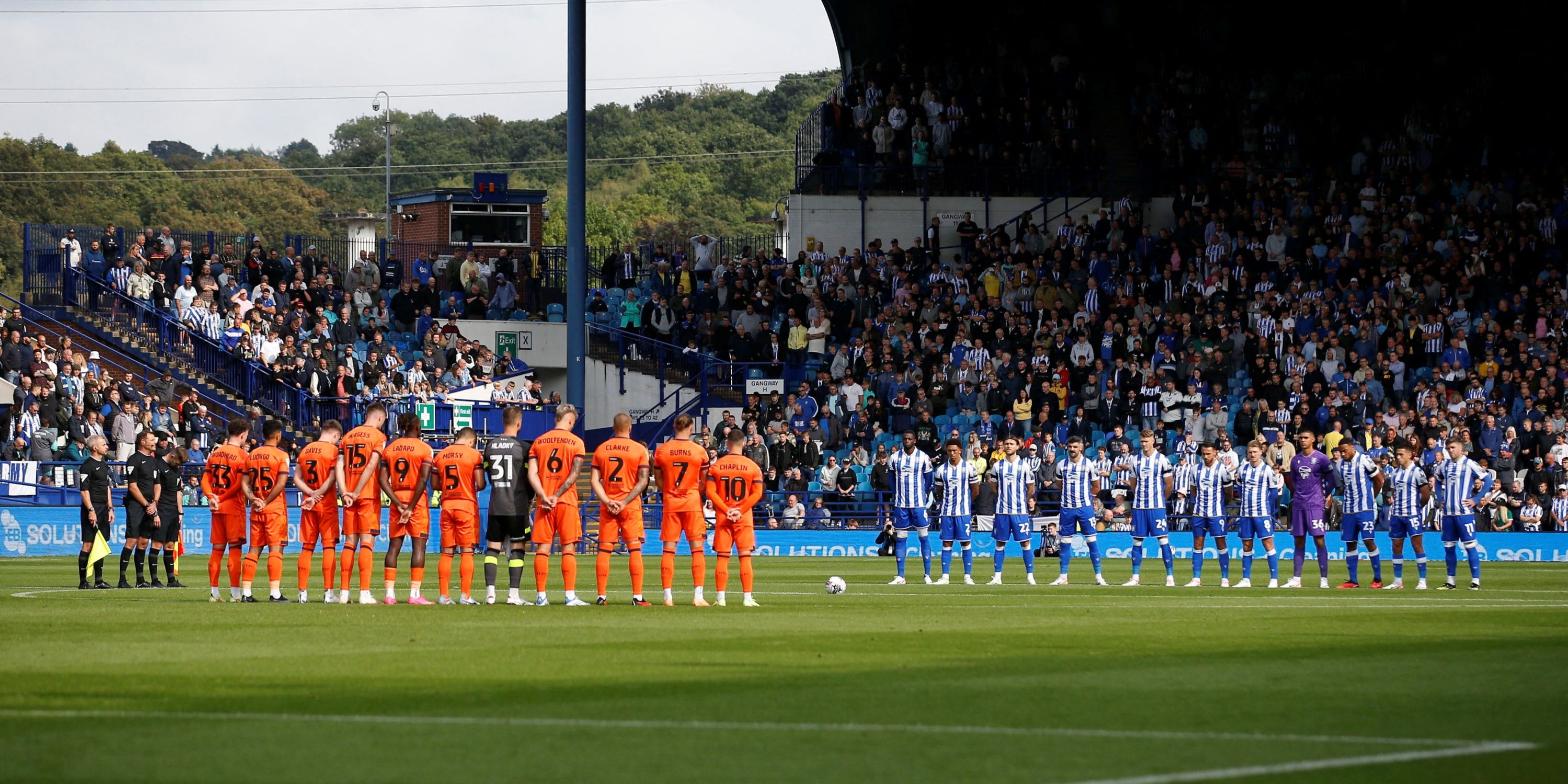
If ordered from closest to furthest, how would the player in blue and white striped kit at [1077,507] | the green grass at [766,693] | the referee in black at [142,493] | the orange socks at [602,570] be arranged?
the green grass at [766,693], the orange socks at [602,570], the referee in black at [142,493], the player in blue and white striped kit at [1077,507]

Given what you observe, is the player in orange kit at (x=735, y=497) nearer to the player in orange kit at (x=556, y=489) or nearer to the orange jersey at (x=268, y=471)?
the player in orange kit at (x=556, y=489)

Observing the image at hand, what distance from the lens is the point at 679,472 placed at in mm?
17375

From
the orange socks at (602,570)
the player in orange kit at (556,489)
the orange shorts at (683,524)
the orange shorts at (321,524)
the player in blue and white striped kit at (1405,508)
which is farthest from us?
the player in blue and white striped kit at (1405,508)

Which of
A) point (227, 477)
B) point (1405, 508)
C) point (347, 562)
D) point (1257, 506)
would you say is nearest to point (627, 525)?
point (347, 562)

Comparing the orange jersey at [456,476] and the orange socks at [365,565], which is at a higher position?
the orange jersey at [456,476]

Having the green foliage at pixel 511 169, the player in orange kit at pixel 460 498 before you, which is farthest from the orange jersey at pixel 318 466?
the green foliage at pixel 511 169

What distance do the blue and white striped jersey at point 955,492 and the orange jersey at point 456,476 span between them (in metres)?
9.22

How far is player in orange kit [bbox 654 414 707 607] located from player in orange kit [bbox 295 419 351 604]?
10.7ft

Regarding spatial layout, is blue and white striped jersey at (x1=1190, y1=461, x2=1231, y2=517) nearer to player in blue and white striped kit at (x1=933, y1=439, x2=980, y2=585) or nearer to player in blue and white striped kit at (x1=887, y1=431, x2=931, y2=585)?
player in blue and white striped kit at (x1=933, y1=439, x2=980, y2=585)

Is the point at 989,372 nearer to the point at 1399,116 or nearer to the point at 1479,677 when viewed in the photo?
the point at 1399,116

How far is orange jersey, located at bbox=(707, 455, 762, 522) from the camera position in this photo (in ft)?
57.5

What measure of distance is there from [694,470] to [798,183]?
29.5 m

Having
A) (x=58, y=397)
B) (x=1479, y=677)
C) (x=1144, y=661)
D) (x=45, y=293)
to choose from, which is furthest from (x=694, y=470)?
(x=45, y=293)

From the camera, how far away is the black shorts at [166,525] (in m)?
21.1
